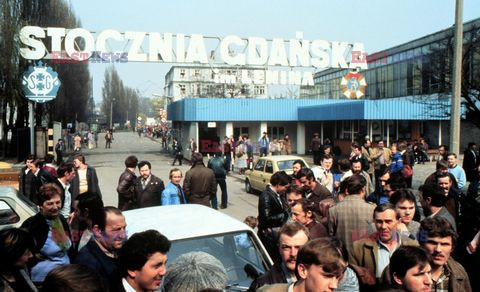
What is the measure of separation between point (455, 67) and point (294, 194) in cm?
656

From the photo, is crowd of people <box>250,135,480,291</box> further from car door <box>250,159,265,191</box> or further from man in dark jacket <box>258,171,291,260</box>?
car door <box>250,159,265,191</box>

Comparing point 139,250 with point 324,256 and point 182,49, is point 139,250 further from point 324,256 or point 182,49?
point 182,49

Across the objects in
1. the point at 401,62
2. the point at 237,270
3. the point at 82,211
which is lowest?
the point at 237,270

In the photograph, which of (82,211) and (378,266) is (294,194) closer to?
(378,266)

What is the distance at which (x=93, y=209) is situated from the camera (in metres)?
3.82

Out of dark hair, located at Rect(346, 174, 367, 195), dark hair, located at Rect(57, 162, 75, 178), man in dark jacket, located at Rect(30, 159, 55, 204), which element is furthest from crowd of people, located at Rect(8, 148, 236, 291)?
man in dark jacket, located at Rect(30, 159, 55, 204)

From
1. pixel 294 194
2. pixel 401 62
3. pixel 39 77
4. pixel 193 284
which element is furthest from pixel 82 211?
pixel 401 62

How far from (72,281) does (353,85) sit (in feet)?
105

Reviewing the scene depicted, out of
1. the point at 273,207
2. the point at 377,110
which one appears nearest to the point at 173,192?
the point at 273,207

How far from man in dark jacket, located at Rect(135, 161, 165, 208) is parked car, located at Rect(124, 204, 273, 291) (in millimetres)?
2959

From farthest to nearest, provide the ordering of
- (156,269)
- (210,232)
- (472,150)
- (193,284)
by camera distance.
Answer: (472,150) → (210,232) → (156,269) → (193,284)

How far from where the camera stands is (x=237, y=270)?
13.8ft

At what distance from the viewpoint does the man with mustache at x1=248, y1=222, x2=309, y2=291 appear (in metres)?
3.19

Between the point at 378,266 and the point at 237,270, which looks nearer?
the point at 378,266
